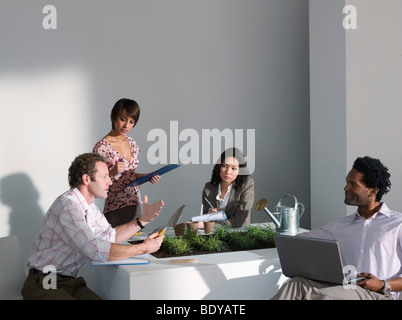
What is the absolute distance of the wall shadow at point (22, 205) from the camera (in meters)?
4.86

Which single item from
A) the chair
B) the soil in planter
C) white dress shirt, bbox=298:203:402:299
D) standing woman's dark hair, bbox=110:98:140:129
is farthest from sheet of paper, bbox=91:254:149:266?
standing woman's dark hair, bbox=110:98:140:129

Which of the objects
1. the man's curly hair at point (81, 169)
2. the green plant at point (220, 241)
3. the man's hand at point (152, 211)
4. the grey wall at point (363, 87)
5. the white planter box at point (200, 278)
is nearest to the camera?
the white planter box at point (200, 278)

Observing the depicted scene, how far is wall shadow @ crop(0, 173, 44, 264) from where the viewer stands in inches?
191

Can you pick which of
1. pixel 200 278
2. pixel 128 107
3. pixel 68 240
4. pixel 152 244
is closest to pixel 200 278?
pixel 200 278

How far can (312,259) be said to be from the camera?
8.50 feet

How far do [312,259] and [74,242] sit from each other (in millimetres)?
1143

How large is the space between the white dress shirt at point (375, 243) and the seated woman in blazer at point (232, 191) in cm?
113

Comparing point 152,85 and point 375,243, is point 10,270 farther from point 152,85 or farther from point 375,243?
point 152,85

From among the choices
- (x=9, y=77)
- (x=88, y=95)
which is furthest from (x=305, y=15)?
(x=9, y=77)

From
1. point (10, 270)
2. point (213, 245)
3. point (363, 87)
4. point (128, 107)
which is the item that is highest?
point (363, 87)

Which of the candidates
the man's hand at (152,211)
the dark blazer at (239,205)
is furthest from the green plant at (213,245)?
the dark blazer at (239,205)

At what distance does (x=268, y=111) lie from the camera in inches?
238

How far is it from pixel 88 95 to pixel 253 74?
1.77 m

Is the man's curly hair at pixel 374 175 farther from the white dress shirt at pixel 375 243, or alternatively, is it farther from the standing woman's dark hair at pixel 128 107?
the standing woman's dark hair at pixel 128 107
